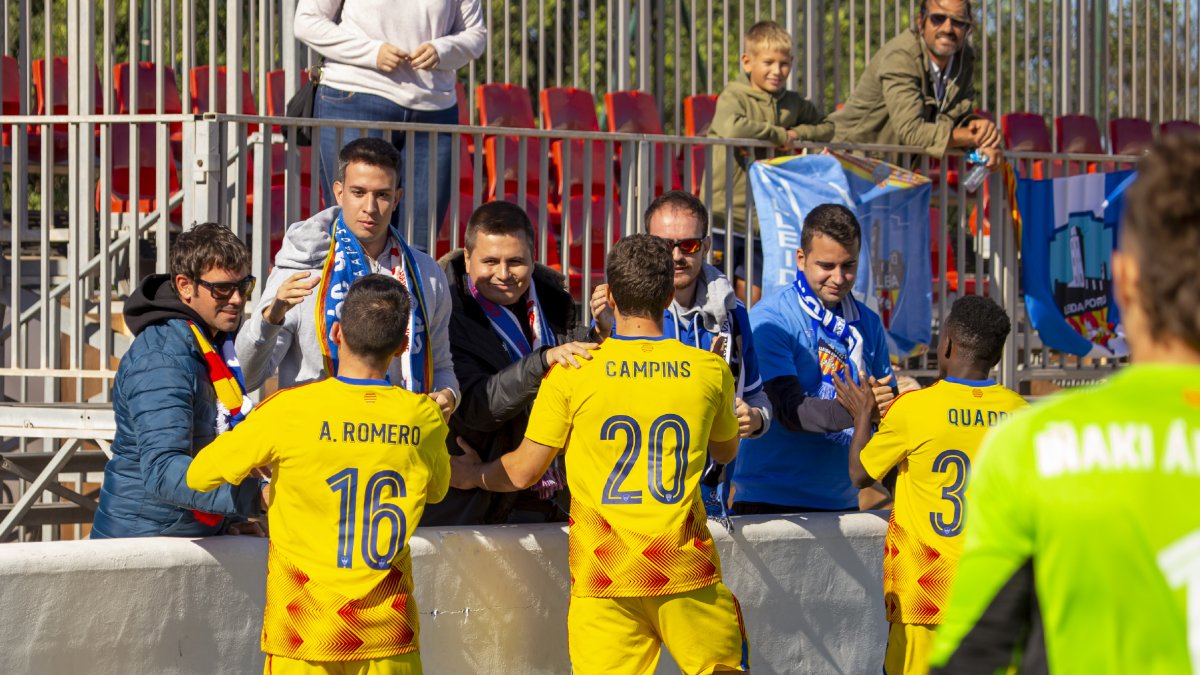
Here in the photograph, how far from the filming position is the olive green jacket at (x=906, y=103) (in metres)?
8.70

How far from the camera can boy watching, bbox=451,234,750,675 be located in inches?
203

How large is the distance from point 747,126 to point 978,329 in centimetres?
297

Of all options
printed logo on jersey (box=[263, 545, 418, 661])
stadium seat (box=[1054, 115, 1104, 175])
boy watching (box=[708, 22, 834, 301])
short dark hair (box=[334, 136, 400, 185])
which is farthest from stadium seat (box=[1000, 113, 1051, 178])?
printed logo on jersey (box=[263, 545, 418, 661])

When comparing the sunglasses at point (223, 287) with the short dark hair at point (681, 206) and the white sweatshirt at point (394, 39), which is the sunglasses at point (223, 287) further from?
the white sweatshirt at point (394, 39)

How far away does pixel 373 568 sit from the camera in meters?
4.74

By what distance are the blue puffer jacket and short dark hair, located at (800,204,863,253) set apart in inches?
99.9

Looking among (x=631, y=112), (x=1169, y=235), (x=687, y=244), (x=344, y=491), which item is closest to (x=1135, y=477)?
(x=1169, y=235)

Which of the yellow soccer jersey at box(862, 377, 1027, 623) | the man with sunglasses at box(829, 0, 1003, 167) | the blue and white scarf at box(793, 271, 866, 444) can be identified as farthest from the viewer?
the man with sunglasses at box(829, 0, 1003, 167)

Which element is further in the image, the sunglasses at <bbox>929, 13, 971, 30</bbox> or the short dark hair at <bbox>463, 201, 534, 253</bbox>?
the sunglasses at <bbox>929, 13, 971, 30</bbox>

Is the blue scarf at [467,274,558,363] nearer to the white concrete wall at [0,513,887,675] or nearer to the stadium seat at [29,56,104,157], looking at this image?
the white concrete wall at [0,513,887,675]

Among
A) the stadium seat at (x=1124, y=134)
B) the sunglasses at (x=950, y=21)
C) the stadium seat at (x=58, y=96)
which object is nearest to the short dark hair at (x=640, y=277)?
the sunglasses at (x=950, y=21)

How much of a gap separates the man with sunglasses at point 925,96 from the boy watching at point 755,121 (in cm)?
32

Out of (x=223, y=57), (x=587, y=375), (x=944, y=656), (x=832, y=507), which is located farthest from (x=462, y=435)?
(x=223, y=57)

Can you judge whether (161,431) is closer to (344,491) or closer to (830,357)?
(344,491)
